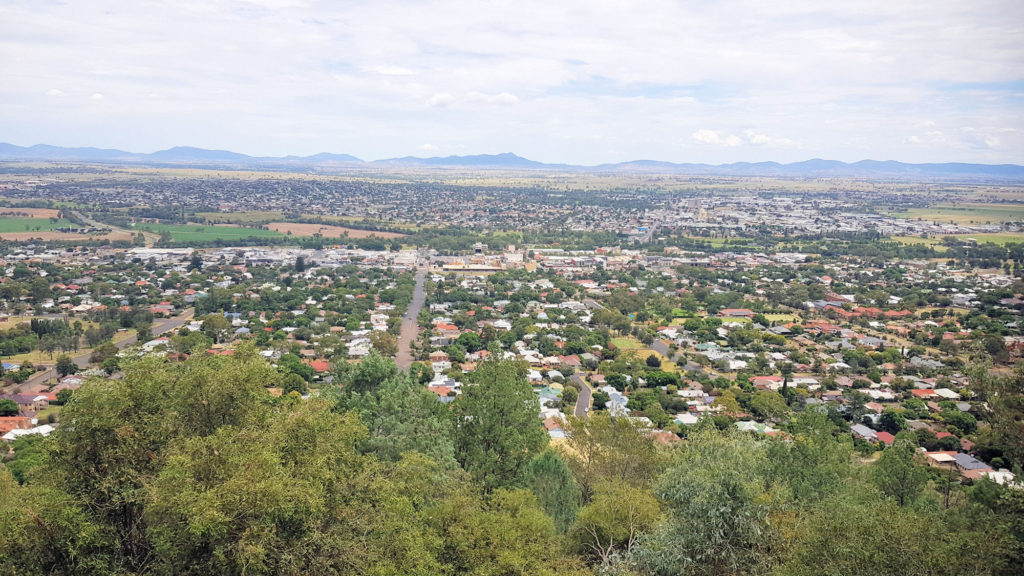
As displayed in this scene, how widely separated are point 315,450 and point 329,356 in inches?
964

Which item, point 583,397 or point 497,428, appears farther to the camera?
point 583,397

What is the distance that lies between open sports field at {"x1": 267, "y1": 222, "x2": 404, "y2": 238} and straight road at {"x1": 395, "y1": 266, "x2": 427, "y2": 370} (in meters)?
27.3

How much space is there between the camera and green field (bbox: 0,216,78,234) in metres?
72.9

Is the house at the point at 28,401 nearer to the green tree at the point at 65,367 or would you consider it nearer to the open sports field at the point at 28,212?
the green tree at the point at 65,367

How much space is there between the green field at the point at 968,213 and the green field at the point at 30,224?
13199 cm

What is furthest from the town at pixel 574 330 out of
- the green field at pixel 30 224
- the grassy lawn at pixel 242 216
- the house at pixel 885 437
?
the grassy lawn at pixel 242 216

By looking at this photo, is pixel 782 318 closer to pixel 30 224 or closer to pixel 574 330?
pixel 574 330

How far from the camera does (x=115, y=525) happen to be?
335 inches

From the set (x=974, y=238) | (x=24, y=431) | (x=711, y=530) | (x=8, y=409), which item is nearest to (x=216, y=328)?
(x=8, y=409)

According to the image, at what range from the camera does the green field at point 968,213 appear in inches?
4040

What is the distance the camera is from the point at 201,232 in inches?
3086

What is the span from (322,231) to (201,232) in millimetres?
15011

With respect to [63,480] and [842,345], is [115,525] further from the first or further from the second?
[842,345]

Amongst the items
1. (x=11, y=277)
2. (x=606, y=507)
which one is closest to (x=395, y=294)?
(x=11, y=277)
